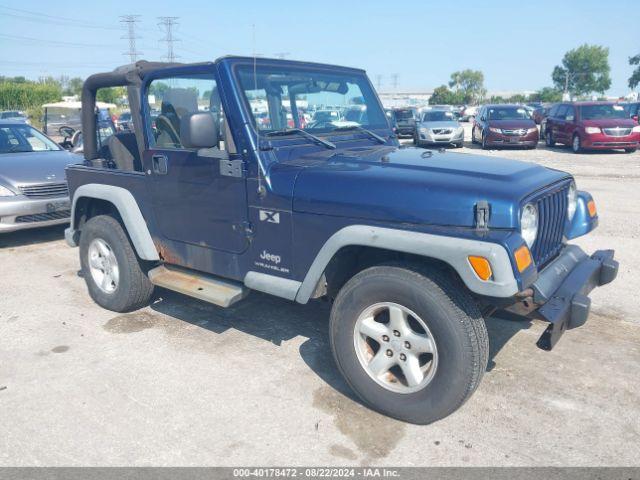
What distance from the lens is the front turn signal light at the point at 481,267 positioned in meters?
2.62

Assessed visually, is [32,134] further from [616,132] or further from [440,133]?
[616,132]

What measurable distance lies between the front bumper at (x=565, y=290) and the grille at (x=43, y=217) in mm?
6400

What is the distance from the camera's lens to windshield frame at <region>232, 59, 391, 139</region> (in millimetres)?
3568

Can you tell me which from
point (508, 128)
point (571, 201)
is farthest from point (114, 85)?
point (508, 128)

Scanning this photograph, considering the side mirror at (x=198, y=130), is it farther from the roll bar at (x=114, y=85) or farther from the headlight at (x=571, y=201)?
the headlight at (x=571, y=201)

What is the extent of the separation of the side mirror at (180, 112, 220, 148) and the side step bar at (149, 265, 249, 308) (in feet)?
3.49

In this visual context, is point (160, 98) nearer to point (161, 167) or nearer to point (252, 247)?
point (161, 167)

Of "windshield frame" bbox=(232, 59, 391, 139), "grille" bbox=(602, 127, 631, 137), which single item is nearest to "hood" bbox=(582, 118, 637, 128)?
"grille" bbox=(602, 127, 631, 137)

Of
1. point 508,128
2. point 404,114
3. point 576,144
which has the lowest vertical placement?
point 576,144

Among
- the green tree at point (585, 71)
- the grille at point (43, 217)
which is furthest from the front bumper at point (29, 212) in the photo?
the green tree at point (585, 71)

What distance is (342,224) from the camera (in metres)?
3.15

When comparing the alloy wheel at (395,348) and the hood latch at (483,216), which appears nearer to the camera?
the hood latch at (483,216)

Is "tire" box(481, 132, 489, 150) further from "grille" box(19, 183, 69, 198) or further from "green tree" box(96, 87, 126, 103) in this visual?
"grille" box(19, 183, 69, 198)

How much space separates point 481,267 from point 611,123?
1599cm
